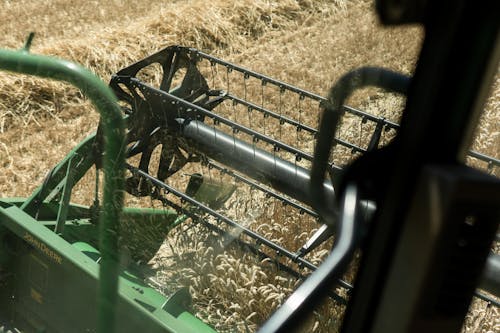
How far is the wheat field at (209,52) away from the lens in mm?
2836

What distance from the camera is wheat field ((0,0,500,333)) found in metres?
2.84

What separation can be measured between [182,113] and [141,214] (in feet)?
1.60

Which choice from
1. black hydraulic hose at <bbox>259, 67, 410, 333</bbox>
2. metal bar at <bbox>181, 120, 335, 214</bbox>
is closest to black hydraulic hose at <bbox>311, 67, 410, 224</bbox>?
black hydraulic hose at <bbox>259, 67, 410, 333</bbox>

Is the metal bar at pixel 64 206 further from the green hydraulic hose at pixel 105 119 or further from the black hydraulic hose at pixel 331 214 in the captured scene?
the black hydraulic hose at pixel 331 214

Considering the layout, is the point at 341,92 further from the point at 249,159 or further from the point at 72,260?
the point at 249,159

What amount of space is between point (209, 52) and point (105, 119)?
5156 millimetres

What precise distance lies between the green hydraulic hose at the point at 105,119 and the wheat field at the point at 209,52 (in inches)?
34.3

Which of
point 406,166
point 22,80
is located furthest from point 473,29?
point 22,80

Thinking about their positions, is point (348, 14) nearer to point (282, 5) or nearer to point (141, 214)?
point (282, 5)

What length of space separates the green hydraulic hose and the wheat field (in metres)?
0.87

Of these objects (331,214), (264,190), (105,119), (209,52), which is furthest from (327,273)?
(209,52)

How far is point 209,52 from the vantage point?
21.0 ft

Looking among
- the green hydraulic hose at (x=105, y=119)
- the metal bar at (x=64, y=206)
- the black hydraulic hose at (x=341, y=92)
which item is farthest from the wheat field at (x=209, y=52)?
the black hydraulic hose at (x=341, y=92)

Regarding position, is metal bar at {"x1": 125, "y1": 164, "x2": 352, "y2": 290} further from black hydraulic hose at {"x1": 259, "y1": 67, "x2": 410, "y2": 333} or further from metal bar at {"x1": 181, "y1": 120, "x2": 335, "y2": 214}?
black hydraulic hose at {"x1": 259, "y1": 67, "x2": 410, "y2": 333}
